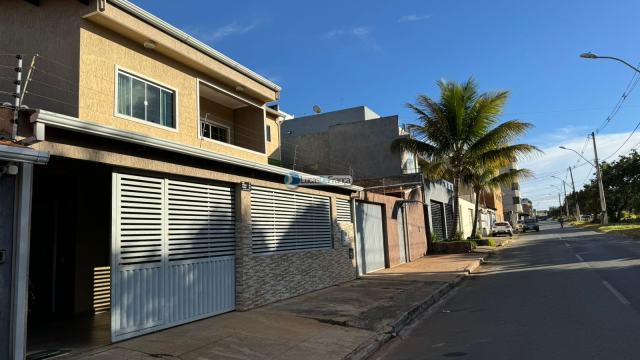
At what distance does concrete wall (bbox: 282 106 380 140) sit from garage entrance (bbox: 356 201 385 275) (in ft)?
39.8

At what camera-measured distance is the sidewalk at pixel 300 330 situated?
6199 millimetres

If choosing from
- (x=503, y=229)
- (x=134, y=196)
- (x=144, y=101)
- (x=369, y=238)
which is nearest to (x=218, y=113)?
(x=144, y=101)

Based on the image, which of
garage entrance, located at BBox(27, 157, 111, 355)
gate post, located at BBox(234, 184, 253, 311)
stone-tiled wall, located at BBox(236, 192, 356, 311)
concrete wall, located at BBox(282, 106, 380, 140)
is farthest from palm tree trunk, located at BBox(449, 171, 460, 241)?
garage entrance, located at BBox(27, 157, 111, 355)

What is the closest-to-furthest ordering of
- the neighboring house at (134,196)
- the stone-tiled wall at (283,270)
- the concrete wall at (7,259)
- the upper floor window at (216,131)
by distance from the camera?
the concrete wall at (7,259)
the neighboring house at (134,196)
the stone-tiled wall at (283,270)
the upper floor window at (216,131)

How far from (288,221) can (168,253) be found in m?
3.91

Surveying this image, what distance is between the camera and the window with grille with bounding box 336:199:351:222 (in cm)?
1375

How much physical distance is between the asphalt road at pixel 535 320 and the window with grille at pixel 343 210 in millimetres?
4100

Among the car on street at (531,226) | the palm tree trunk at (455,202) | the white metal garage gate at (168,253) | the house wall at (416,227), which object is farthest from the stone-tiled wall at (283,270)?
the car on street at (531,226)

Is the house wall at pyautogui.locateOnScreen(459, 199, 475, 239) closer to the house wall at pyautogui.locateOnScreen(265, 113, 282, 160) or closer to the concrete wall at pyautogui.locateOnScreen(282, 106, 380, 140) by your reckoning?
the concrete wall at pyautogui.locateOnScreen(282, 106, 380, 140)

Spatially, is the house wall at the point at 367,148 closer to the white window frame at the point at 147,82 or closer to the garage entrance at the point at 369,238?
the garage entrance at the point at 369,238

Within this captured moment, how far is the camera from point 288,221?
36.3 feet

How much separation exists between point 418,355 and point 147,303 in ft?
14.4

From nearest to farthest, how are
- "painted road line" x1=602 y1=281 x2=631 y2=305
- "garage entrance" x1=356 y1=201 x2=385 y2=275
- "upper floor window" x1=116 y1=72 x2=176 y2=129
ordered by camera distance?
1. "painted road line" x1=602 y1=281 x2=631 y2=305
2. "upper floor window" x1=116 y1=72 x2=176 y2=129
3. "garage entrance" x1=356 y1=201 x2=385 y2=275

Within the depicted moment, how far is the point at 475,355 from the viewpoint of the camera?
224 inches
